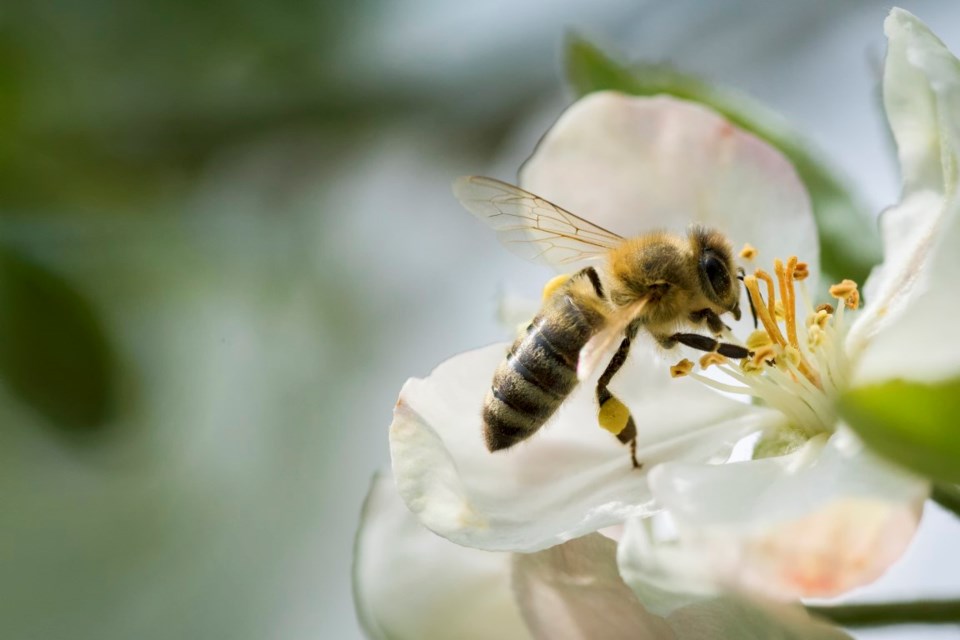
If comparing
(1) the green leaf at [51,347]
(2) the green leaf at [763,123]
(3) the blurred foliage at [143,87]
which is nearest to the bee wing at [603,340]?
(2) the green leaf at [763,123]

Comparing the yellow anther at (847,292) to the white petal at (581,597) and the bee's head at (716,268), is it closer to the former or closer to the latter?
the bee's head at (716,268)

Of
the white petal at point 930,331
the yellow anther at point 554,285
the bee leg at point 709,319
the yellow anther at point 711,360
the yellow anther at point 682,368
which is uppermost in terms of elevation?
the yellow anther at point 554,285

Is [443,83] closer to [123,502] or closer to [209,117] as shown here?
[209,117]

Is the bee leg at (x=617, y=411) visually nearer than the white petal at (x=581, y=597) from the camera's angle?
No

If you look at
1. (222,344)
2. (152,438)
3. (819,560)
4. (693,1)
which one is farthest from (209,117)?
(819,560)

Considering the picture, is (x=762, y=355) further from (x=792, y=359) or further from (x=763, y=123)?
(x=763, y=123)

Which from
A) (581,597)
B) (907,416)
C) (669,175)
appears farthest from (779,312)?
(907,416)

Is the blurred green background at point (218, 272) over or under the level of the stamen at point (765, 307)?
over
